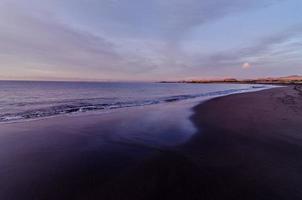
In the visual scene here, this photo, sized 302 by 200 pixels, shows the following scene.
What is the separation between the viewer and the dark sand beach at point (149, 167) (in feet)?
10.4

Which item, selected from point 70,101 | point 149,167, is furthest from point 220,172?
point 70,101

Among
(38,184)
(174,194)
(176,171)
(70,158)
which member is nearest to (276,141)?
(176,171)

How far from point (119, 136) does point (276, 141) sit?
18.1ft

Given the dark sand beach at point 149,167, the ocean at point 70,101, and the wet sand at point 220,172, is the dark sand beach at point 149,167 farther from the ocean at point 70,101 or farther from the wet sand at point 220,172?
the ocean at point 70,101

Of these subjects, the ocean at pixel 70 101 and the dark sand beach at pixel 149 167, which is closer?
the dark sand beach at pixel 149 167

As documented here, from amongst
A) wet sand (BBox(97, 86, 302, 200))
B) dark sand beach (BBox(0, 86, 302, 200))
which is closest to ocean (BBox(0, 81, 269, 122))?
dark sand beach (BBox(0, 86, 302, 200))

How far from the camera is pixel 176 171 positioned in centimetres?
391

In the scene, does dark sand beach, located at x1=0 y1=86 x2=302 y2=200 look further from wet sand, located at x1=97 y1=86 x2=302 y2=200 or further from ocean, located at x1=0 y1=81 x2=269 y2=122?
ocean, located at x1=0 y1=81 x2=269 y2=122

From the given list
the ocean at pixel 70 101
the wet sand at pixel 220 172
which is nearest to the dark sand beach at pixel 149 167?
the wet sand at pixel 220 172

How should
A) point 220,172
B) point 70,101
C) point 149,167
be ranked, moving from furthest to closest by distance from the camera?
point 70,101, point 149,167, point 220,172

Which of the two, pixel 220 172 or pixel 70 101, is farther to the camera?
pixel 70 101

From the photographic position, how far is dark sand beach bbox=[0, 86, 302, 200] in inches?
125

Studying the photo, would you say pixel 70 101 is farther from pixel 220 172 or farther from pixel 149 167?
pixel 220 172

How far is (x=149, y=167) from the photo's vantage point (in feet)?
13.5
